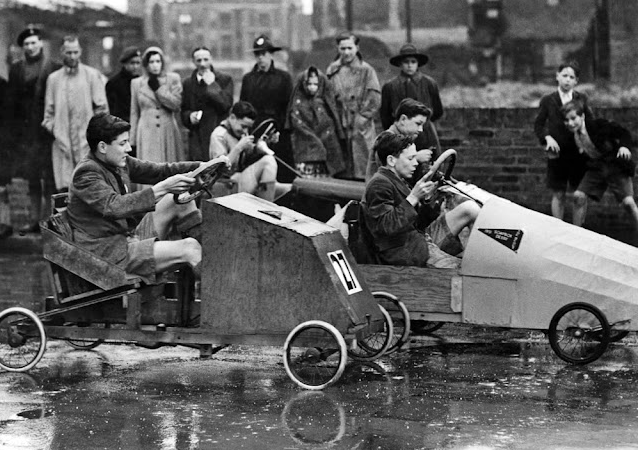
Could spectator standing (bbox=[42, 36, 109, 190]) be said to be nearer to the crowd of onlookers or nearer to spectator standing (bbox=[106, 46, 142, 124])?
the crowd of onlookers

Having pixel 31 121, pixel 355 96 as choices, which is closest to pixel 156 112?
pixel 355 96

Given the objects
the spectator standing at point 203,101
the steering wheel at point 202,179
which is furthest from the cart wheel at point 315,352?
the spectator standing at point 203,101

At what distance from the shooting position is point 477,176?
1702 cm

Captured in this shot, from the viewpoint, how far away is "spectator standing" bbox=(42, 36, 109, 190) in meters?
15.9

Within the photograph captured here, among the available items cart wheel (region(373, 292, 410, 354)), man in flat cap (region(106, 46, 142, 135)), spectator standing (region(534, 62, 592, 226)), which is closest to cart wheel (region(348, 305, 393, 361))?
cart wheel (region(373, 292, 410, 354))

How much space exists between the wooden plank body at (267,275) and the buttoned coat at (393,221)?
25.0 inches

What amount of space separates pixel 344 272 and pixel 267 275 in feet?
1.48

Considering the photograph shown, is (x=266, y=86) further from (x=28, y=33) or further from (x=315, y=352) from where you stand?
(x=315, y=352)

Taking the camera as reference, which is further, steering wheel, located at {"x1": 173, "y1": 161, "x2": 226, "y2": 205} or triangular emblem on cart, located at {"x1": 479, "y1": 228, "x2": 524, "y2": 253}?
triangular emblem on cart, located at {"x1": 479, "y1": 228, "x2": 524, "y2": 253}

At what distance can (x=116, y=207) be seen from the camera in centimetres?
913

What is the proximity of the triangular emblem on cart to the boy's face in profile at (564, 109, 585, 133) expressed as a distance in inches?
201

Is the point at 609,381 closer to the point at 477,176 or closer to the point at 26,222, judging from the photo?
the point at 477,176

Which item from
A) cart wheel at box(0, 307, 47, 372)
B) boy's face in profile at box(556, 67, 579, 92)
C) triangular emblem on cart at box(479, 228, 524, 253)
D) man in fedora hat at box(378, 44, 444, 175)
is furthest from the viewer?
man in fedora hat at box(378, 44, 444, 175)

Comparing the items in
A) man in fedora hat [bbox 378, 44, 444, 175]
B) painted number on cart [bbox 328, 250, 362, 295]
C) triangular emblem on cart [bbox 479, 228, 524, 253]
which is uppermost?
man in fedora hat [bbox 378, 44, 444, 175]
